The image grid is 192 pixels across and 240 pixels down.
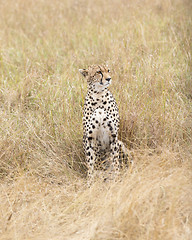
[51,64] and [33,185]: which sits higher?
[51,64]

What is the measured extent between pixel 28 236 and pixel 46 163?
85 cm

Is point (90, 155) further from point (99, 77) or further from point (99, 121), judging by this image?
point (99, 77)

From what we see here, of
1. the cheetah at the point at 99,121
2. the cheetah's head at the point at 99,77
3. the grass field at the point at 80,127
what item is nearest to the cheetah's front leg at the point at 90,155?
the cheetah at the point at 99,121

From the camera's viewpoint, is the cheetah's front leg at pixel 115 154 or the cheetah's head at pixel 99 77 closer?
the cheetah's head at pixel 99 77

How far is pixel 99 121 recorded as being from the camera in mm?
2744

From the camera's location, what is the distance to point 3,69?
13.6ft

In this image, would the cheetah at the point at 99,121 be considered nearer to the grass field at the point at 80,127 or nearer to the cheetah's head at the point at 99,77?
the cheetah's head at the point at 99,77

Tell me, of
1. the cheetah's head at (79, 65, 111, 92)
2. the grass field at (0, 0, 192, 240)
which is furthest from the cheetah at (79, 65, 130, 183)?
the grass field at (0, 0, 192, 240)

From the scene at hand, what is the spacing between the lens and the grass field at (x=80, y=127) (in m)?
2.11

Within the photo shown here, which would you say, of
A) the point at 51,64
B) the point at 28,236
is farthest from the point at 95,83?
the point at 51,64

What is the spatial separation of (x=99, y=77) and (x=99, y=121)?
0.93 ft

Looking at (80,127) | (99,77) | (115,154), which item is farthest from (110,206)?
(80,127)

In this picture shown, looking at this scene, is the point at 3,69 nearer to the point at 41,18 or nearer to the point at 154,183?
the point at 41,18

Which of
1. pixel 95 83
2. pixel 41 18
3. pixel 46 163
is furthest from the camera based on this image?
pixel 41 18
